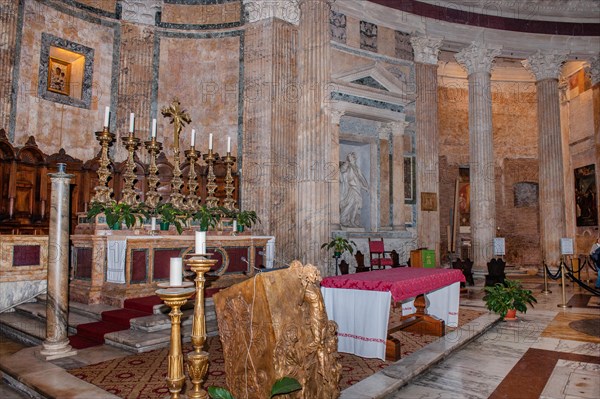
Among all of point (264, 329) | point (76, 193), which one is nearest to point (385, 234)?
point (76, 193)

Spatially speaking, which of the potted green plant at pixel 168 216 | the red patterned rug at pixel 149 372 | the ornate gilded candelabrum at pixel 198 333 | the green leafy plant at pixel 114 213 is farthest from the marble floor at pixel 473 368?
the potted green plant at pixel 168 216

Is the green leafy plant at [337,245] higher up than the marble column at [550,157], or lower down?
lower down

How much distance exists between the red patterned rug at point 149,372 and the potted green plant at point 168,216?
8.44ft

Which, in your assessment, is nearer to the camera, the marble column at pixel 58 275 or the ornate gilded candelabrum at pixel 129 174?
the marble column at pixel 58 275

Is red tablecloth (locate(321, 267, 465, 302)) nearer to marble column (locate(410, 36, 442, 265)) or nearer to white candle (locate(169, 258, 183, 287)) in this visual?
white candle (locate(169, 258, 183, 287))

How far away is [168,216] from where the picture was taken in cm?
720

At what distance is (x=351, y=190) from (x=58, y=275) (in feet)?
29.5

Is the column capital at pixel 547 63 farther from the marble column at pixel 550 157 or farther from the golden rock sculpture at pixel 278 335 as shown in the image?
the golden rock sculpture at pixel 278 335

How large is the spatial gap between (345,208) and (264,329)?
381 inches

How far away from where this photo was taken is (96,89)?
10664 mm

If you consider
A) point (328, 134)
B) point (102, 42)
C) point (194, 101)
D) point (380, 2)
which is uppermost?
point (380, 2)

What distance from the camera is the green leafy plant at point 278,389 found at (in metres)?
2.57

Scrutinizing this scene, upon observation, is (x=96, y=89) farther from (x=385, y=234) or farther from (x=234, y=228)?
(x=385, y=234)

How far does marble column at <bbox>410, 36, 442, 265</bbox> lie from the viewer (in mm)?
12969
